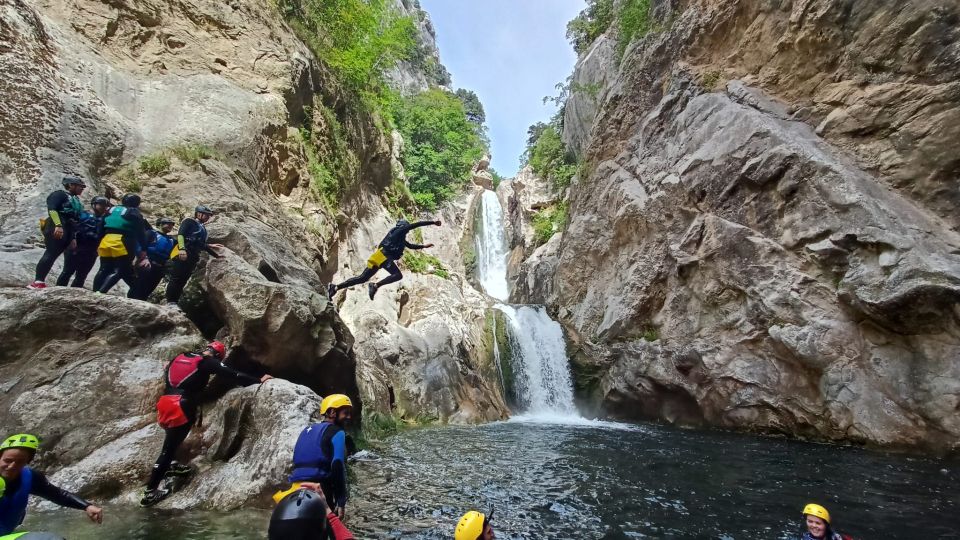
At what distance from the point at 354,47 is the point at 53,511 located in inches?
706

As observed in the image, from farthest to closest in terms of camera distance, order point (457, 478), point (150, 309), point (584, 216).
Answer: point (584, 216), point (457, 478), point (150, 309)

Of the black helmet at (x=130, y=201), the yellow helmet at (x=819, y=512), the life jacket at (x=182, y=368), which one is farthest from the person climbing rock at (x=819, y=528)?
the black helmet at (x=130, y=201)

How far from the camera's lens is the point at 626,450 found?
10125mm

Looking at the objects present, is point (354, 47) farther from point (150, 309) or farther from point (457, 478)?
point (457, 478)

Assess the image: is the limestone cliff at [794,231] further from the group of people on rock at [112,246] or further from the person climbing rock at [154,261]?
the person climbing rock at [154,261]

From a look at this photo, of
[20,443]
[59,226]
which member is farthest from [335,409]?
[59,226]

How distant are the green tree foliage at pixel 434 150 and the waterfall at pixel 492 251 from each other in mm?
5066

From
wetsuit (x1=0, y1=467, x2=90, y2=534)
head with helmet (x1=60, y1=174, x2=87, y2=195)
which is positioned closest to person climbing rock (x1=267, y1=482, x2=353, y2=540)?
wetsuit (x1=0, y1=467, x2=90, y2=534)

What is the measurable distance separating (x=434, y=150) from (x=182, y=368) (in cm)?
2929

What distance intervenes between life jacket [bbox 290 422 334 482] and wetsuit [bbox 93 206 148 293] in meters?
5.25

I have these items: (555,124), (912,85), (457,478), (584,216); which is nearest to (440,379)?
(457,478)

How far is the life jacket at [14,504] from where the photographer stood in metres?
3.00

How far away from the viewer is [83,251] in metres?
6.95

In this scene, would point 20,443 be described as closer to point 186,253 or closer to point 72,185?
point 186,253
